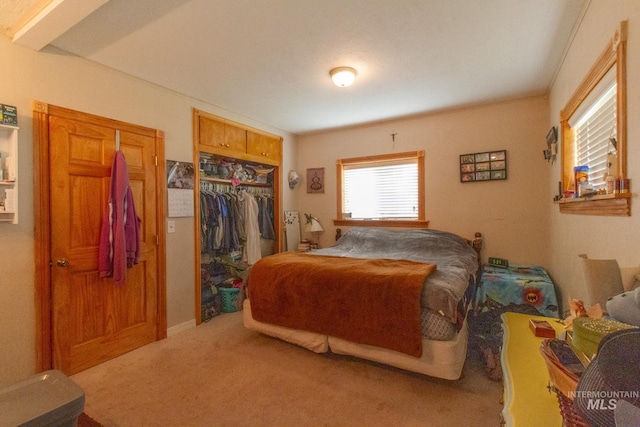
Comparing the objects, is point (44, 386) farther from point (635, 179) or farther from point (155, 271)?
point (635, 179)

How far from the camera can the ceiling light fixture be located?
257 cm

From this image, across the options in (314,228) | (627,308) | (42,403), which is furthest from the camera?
(314,228)

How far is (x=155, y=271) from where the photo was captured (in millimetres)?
2883

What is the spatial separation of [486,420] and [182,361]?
2255 mm

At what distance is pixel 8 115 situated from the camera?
1930 millimetres

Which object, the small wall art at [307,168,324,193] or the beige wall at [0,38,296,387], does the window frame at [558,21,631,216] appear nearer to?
the small wall art at [307,168,324,193]

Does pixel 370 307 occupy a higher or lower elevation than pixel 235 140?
lower

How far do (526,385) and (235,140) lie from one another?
364 cm

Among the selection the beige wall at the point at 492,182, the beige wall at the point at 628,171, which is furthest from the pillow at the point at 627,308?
the beige wall at the point at 492,182

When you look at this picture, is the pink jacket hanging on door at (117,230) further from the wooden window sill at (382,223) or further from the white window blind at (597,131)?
the white window blind at (597,131)

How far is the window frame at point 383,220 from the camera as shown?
3955mm
